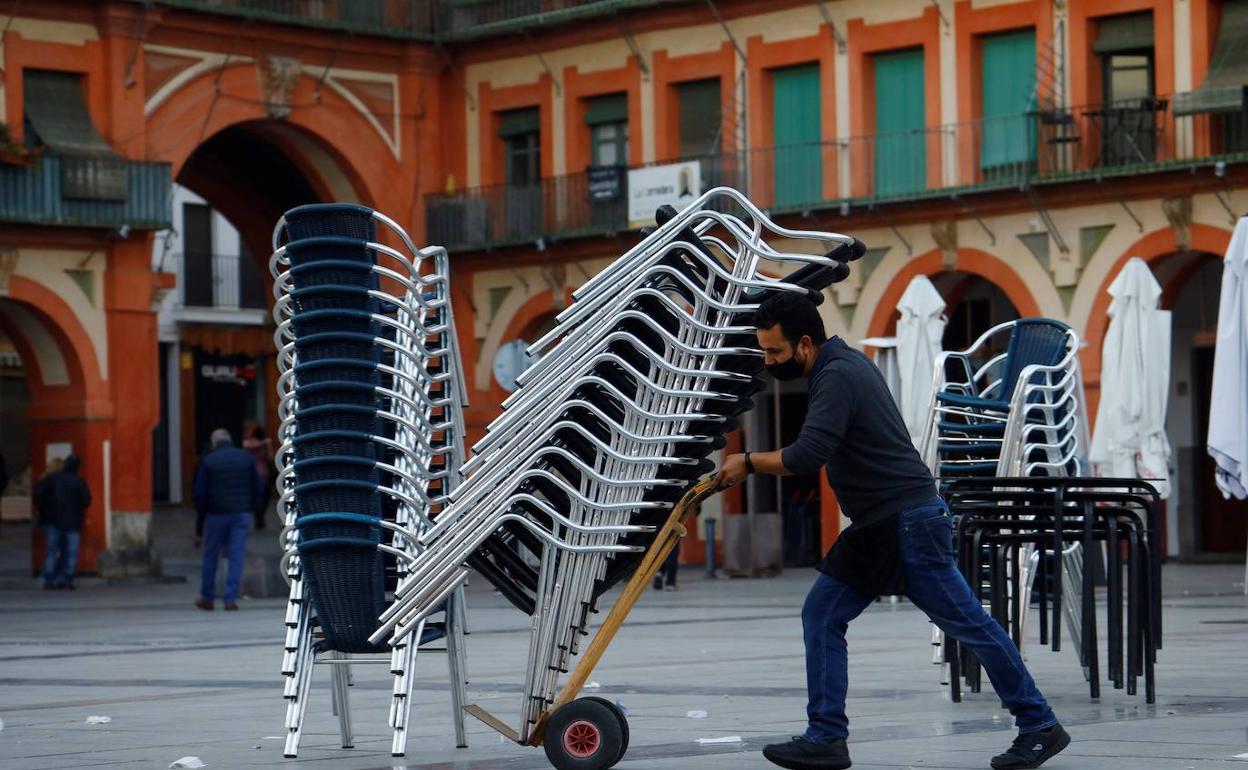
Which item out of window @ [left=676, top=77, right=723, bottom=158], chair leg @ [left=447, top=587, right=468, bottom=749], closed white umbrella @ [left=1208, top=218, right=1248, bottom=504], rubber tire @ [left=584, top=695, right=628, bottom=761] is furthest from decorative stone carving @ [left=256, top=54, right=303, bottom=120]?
rubber tire @ [left=584, top=695, right=628, bottom=761]

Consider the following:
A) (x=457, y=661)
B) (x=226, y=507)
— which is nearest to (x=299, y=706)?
(x=457, y=661)

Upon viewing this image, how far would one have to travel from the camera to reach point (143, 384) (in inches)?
1439

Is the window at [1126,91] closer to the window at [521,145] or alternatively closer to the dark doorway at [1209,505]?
the dark doorway at [1209,505]

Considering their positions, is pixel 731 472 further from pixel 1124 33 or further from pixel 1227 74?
pixel 1124 33

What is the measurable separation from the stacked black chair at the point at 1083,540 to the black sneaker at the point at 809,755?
8.23 feet

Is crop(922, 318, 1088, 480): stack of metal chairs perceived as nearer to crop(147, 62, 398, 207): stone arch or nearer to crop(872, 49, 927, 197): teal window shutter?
crop(872, 49, 927, 197): teal window shutter

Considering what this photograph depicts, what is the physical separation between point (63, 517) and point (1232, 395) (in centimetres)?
2290

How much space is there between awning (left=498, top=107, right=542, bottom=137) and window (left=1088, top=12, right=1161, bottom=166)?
35.5 ft

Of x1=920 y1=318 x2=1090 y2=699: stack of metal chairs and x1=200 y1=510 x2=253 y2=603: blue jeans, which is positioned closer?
x1=920 y1=318 x2=1090 y2=699: stack of metal chairs

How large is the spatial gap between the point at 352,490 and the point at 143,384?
27.7 metres

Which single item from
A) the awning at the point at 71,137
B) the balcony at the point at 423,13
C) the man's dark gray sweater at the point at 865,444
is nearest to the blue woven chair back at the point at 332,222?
the man's dark gray sweater at the point at 865,444

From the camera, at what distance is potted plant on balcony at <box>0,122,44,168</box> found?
34.1 meters

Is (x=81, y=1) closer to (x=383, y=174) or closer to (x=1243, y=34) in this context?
(x=383, y=174)

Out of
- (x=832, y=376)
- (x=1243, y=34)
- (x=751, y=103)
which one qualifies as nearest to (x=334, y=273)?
(x=832, y=376)
